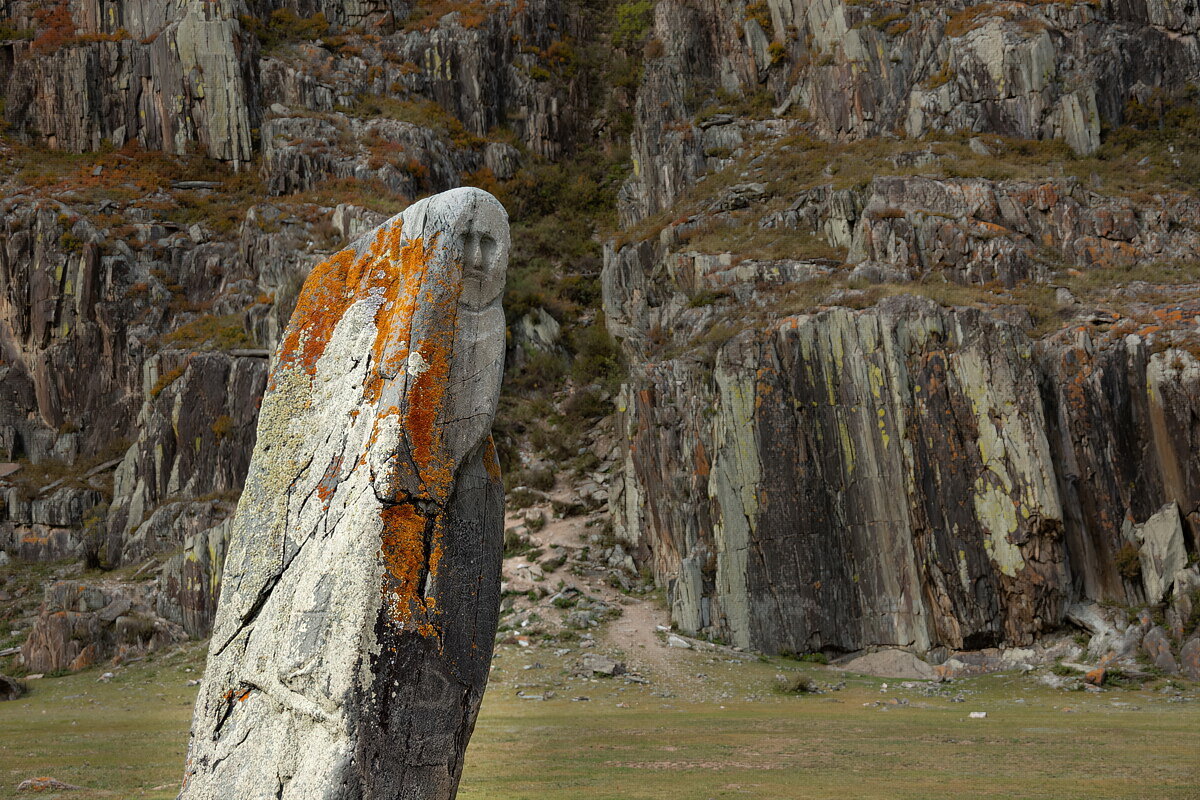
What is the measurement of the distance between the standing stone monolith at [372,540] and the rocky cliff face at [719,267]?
19.0m

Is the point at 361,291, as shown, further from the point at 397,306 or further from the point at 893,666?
the point at 893,666

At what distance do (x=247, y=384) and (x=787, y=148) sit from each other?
26645 millimetres

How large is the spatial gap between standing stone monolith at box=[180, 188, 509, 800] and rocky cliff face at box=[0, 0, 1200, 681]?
18965 millimetres

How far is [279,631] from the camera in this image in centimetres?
572

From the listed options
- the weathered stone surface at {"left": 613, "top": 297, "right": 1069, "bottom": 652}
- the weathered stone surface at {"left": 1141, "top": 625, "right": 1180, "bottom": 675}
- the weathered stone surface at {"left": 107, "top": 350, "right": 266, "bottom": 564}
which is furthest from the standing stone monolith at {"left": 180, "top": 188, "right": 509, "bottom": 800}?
the weathered stone surface at {"left": 107, "top": 350, "right": 266, "bottom": 564}

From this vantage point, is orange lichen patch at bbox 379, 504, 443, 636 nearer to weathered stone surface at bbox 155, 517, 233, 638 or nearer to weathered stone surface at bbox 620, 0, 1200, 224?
weathered stone surface at bbox 155, 517, 233, 638

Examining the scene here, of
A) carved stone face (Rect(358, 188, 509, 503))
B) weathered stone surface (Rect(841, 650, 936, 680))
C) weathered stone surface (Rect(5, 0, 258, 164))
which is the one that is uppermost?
weathered stone surface (Rect(5, 0, 258, 164))

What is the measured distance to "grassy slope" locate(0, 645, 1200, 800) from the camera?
1069cm

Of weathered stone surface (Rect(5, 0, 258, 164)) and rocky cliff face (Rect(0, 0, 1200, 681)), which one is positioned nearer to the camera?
rocky cliff face (Rect(0, 0, 1200, 681))

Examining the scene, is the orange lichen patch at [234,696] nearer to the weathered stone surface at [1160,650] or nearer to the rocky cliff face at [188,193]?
the weathered stone surface at [1160,650]

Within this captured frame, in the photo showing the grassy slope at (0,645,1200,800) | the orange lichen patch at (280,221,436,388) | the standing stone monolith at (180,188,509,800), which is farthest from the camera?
the grassy slope at (0,645,1200,800)

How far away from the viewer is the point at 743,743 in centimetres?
1398

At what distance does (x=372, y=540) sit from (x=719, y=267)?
29482 mm

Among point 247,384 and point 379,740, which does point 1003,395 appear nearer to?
point 379,740
